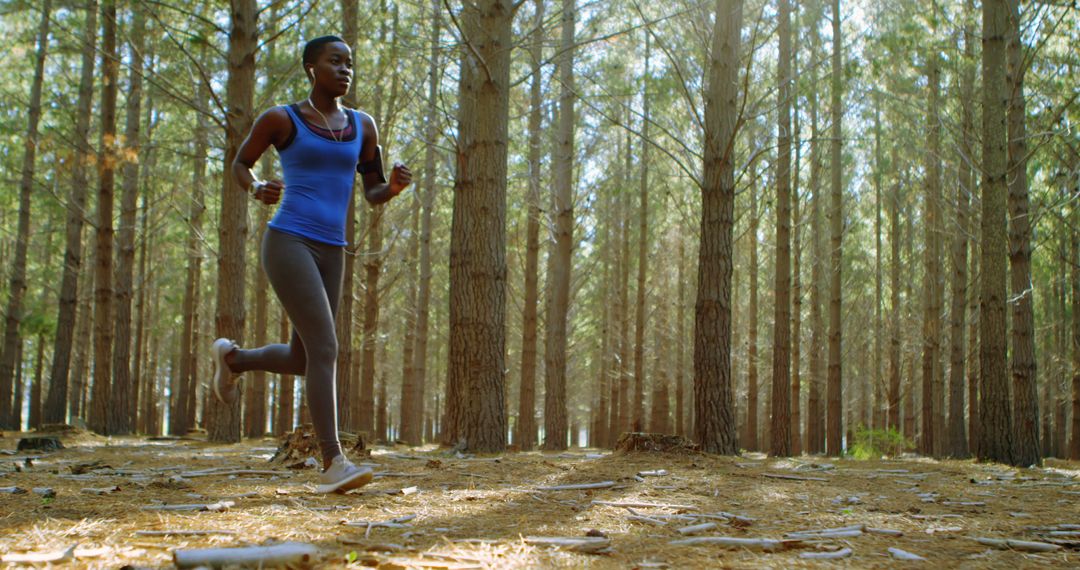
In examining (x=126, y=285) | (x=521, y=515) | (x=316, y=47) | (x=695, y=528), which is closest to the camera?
(x=695, y=528)

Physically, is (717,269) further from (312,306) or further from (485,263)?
(312,306)

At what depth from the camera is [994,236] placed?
29.1 feet

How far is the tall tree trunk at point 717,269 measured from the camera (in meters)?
7.61

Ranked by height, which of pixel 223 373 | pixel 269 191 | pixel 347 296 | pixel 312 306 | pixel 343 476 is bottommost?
pixel 343 476

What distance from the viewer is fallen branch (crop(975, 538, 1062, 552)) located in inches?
106

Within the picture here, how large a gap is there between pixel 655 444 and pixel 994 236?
16.4 feet

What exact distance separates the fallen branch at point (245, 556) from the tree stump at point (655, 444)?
4365 millimetres

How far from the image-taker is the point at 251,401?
47.7 feet

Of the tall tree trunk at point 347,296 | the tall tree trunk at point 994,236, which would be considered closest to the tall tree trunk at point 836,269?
the tall tree trunk at point 994,236

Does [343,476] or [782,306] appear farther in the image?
[782,306]

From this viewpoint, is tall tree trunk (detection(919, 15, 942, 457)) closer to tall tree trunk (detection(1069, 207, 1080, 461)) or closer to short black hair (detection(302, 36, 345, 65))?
tall tree trunk (detection(1069, 207, 1080, 461))

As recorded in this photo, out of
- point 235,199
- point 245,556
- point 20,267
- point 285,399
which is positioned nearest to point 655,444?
point 245,556

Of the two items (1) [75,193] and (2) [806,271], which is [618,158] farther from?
(1) [75,193]

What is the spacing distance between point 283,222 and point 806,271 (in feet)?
57.5
